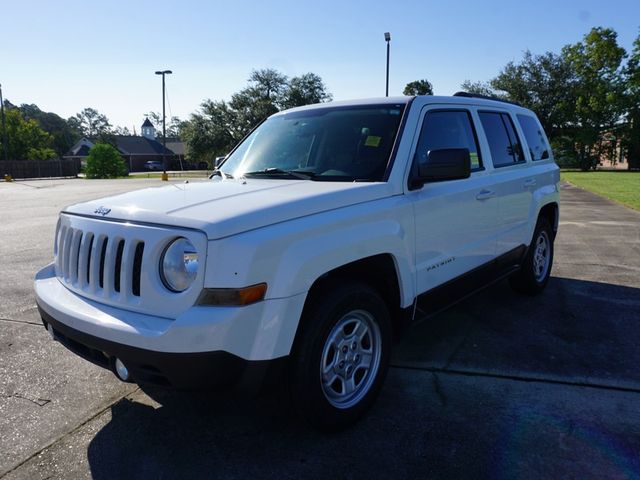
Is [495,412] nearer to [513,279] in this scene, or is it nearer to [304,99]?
[513,279]

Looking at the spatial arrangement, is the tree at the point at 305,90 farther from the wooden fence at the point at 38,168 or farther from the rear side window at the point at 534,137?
the rear side window at the point at 534,137

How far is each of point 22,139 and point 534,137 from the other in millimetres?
64756

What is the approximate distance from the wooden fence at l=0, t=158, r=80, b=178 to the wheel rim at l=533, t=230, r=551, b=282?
2034 inches

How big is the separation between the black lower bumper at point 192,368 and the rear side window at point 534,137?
4121 millimetres

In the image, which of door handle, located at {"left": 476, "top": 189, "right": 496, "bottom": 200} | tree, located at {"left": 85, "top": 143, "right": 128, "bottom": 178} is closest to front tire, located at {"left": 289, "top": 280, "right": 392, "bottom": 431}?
door handle, located at {"left": 476, "top": 189, "right": 496, "bottom": 200}

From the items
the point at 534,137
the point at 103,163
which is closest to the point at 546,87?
the point at 103,163

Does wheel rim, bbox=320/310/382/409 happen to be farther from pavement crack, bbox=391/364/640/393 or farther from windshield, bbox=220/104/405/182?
windshield, bbox=220/104/405/182

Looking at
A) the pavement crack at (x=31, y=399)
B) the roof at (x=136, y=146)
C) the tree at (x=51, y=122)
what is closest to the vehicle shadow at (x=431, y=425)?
the pavement crack at (x=31, y=399)

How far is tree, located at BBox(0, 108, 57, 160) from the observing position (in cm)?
5734

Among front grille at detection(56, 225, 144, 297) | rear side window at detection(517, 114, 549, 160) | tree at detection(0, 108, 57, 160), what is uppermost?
tree at detection(0, 108, 57, 160)

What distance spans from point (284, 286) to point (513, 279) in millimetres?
3879

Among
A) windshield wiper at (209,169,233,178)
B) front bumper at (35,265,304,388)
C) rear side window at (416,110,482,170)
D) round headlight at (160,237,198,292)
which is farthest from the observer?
windshield wiper at (209,169,233,178)

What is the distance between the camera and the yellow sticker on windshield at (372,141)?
3.59 meters

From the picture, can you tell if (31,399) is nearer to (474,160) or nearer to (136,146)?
(474,160)
